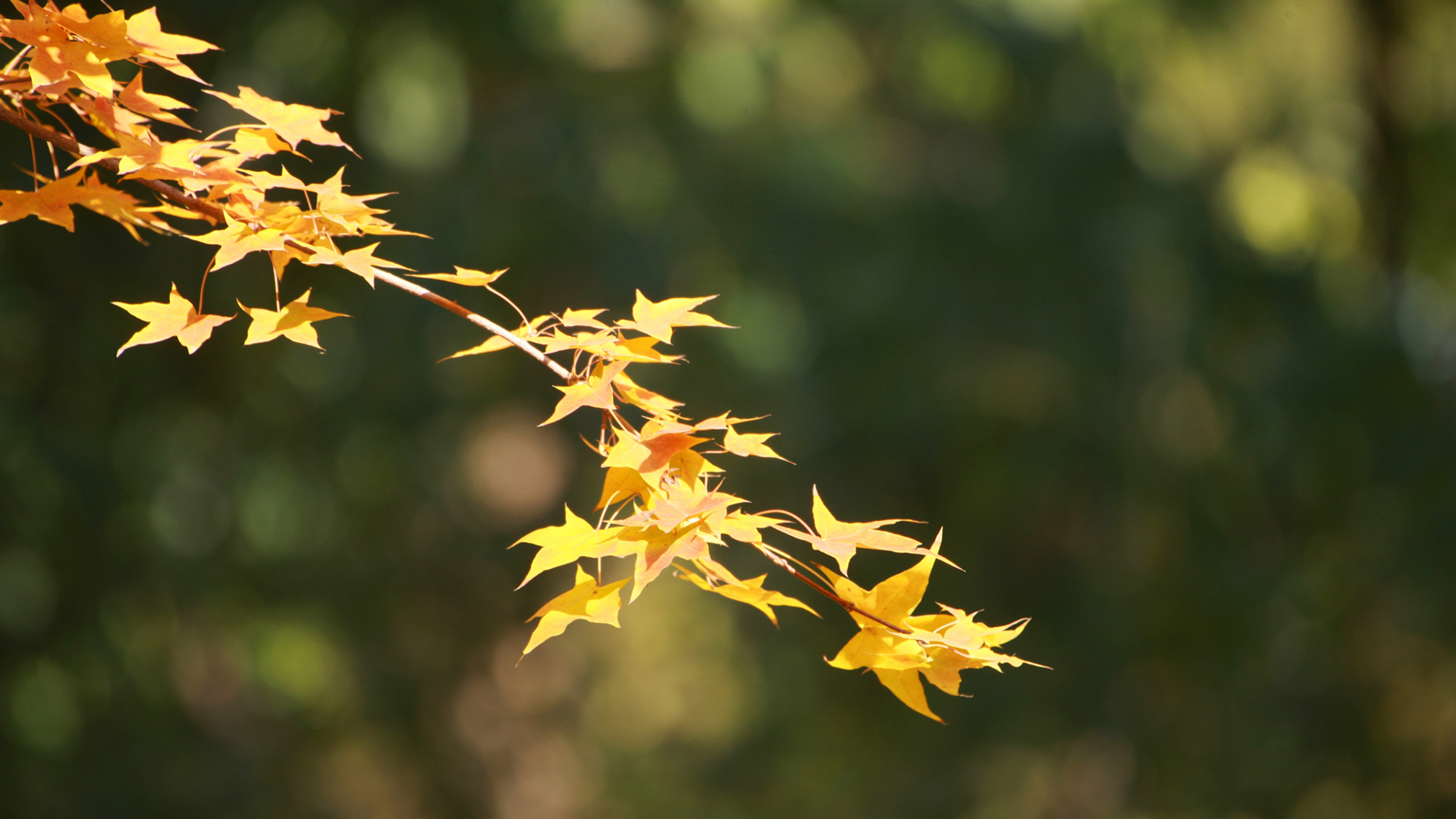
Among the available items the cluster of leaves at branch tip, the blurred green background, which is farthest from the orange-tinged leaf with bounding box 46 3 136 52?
the blurred green background

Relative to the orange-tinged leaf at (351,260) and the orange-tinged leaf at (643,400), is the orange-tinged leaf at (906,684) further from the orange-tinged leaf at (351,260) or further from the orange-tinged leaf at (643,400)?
the orange-tinged leaf at (351,260)

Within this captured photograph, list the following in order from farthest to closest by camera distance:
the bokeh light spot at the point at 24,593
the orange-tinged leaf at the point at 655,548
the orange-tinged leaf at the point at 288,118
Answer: the bokeh light spot at the point at 24,593 → the orange-tinged leaf at the point at 288,118 → the orange-tinged leaf at the point at 655,548

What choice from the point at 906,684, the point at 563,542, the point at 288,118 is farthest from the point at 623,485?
the point at 288,118

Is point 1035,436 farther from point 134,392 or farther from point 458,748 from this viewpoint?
point 134,392

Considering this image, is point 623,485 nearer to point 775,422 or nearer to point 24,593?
point 775,422

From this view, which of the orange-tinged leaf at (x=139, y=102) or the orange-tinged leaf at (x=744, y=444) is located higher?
the orange-tinged leaf at (x=139, y=102)

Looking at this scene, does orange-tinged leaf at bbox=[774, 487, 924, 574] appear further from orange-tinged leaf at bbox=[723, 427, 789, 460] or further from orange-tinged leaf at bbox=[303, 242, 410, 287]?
orange-tinged leaf at bbox=[303, 242, 410, 287]

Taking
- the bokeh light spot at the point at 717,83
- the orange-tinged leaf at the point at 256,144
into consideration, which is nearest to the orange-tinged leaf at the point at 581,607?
the orange-tinged leaf at the point at 256,144
